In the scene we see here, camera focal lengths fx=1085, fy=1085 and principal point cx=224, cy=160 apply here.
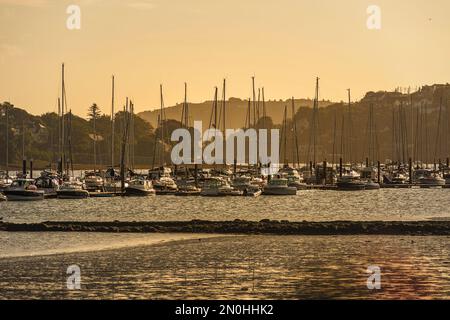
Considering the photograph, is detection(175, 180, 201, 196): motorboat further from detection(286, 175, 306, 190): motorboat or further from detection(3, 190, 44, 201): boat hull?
detection(3, 190, 44, 201): boat hull

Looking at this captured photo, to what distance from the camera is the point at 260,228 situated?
59.4m

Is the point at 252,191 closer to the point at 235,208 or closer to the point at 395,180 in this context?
the point at 235,208

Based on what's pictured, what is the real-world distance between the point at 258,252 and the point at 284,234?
32.7ft

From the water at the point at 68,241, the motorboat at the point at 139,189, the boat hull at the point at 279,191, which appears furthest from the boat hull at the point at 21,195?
the water at the point at 68,241

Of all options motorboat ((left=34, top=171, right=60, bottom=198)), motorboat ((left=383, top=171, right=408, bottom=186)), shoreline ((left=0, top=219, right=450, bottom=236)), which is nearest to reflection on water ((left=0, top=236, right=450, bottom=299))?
shoreline ((left=0, top=219, right=450, bottom=236))

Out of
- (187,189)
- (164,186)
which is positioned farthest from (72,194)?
(164,186)

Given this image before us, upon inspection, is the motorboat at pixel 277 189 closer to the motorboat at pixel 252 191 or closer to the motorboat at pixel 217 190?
the motorboat at pixel 252 191

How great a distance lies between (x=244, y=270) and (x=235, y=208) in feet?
157

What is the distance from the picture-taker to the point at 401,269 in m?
41.8

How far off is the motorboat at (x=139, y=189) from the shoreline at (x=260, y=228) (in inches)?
1666
